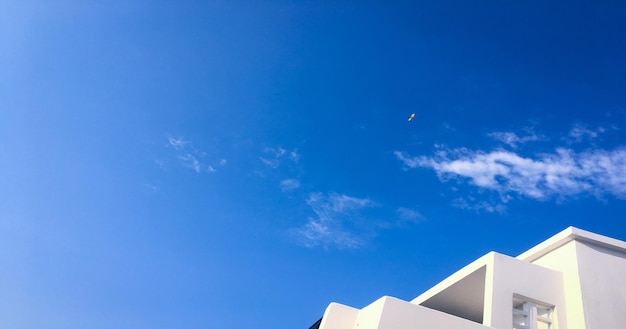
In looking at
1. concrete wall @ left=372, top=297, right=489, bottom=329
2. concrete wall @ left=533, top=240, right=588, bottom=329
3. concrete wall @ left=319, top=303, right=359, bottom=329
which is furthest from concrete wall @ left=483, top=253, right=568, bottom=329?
concrete wall @ left=319, top=303, right=359, bottom=329

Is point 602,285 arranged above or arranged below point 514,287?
above

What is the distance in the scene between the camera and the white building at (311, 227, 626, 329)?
40.7 ft

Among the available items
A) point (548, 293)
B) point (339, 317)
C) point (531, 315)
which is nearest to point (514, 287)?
point (531, 315)

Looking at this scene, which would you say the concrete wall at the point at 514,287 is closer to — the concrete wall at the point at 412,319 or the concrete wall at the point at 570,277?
the concrete wall at the point at 570,277

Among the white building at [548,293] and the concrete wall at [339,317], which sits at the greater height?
the white building at [548,293]

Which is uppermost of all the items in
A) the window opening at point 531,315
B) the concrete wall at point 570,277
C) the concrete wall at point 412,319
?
the concrete wall at point 570,277

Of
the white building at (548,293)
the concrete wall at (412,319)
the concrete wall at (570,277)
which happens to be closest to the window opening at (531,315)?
the white building at (548,293)

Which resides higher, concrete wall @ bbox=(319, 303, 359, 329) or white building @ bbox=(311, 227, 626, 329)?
white building @ bbox=(311, 227, 626, 329)

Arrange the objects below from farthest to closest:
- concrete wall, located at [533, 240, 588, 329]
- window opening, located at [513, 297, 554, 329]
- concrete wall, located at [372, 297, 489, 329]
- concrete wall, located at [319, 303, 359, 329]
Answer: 1. concrete wall, located at [319, 303, 359, 329]
2. window opening, located at [513, 297, 554, 329]
3. concrete wall, located at [533, 240, 588, 329]
4. concrete wall, located at [372, 297, 489, 329]

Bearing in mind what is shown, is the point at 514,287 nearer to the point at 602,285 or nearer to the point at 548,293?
the point at 548,293

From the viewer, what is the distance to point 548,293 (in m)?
13.5

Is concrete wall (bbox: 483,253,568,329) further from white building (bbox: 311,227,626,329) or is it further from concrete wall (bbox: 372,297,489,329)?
concrete wall (bbox: 372,297,489,329)

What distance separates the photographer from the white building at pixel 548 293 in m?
12.4

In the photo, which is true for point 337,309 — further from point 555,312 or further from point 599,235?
point 599,235
